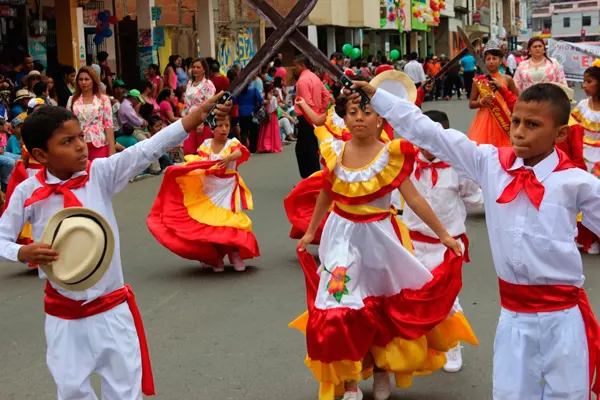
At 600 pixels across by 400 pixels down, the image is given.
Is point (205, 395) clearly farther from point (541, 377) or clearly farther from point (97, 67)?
point (97, 67)

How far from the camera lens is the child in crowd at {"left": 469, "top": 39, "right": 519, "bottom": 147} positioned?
10211 mm

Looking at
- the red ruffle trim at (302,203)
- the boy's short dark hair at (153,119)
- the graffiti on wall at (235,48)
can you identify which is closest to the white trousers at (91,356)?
the red ruffle trim at (302,203)

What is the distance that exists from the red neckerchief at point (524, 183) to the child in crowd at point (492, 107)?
21.3 ft

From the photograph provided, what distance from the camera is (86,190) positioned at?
13.3 ft

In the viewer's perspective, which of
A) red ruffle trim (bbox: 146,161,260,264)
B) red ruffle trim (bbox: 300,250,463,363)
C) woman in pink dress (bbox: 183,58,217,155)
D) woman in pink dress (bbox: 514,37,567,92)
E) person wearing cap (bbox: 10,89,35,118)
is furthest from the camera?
person wearing cap (bbox: 10,89,35,118)

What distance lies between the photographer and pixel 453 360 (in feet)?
18.0

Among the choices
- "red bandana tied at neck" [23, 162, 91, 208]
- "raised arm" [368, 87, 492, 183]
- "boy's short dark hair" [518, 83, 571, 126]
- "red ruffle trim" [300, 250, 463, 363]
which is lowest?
"red ruffle trim" [300, 250, 463, 363]

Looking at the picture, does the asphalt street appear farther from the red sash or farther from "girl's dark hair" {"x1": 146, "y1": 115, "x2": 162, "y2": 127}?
"girl's dark hair" {"x1": 146, "y1": 115, "x2": 162, "y2": 127}

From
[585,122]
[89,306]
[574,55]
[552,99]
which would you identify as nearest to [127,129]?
[585,122]

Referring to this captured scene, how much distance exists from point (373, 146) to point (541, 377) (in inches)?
73.1

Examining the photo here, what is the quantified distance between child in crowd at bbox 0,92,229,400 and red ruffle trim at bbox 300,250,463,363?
3.51ft

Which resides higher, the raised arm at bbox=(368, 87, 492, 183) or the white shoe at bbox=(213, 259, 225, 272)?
the raised arm at bbox=(368, 87, 492, 183)

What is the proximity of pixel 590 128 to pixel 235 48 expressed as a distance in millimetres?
20068

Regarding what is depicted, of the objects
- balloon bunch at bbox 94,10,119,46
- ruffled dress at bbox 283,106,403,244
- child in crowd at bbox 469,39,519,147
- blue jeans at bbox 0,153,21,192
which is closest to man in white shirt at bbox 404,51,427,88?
balloon bunch at bbox 94,10,119,46
